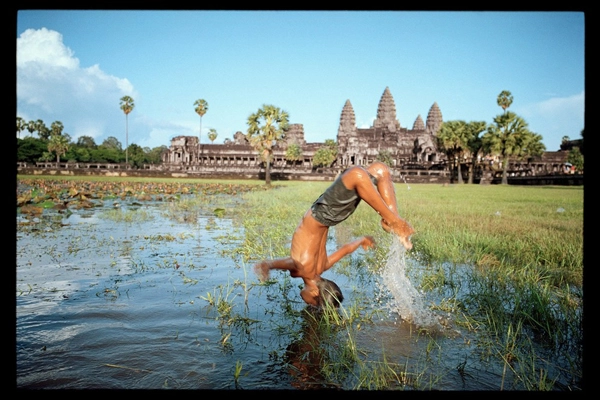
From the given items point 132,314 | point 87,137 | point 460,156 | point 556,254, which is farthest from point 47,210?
point 87,137

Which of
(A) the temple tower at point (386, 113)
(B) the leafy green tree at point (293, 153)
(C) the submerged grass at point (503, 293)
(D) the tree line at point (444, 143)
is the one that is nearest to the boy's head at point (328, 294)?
(C) the submerged grass at point (503, 293)

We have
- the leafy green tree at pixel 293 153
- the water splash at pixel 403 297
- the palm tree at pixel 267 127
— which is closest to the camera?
the water splash at pixel 403 297

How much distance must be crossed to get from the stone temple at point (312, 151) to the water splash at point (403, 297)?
43.7 m

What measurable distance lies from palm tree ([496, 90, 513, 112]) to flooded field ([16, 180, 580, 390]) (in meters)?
41.0

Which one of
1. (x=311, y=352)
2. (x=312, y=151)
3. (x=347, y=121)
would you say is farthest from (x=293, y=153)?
(x=311, y=352)

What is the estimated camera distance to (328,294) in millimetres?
2934

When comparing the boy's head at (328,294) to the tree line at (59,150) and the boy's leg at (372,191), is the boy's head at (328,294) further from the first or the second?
the tree line at (59,150)

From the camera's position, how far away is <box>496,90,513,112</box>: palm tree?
4028 cm

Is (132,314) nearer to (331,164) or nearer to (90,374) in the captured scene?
(90,374)

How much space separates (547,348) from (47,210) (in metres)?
10.6

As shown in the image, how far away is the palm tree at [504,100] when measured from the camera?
1586 inches

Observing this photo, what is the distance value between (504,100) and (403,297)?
42886 mm
